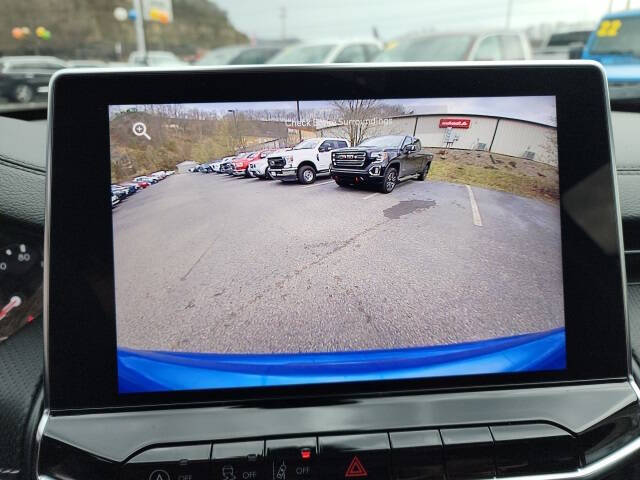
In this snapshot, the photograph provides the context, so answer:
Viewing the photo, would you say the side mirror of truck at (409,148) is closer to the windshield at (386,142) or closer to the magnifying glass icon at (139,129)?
the windshield at (386,142)

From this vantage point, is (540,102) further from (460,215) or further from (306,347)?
(306,347)

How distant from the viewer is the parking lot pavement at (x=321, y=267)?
1114 mm

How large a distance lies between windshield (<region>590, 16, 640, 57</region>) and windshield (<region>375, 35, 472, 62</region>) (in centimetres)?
187

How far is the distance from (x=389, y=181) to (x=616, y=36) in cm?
541

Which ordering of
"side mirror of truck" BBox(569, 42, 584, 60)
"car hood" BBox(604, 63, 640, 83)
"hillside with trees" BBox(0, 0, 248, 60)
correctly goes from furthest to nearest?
"hillside with trees" BBox(0, 0, 248, 60) < "side mirror of truck" BBox(569, 42, 584, 60) < "car hood" BBox(604, 63, 640, 83)

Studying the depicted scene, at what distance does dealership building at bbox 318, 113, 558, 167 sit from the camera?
1.17 m

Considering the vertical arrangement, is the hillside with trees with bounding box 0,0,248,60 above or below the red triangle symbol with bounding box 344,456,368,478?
below

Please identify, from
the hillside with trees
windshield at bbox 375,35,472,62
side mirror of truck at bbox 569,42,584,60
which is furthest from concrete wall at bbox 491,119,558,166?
the hillside with trees

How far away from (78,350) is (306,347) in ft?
1.81

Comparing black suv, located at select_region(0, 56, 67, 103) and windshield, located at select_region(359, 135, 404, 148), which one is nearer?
windshield, located at select_region(359, 135, 404, 148)

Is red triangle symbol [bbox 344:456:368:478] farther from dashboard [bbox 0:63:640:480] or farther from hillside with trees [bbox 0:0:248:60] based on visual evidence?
hillside with trees [bbox 0:0:248:60]

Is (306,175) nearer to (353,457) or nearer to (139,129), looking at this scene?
(139,129)

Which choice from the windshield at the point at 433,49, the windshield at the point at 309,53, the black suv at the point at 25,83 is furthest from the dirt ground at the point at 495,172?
the windshield at the point at 309,53

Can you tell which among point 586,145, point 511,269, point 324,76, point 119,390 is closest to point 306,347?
point 119,390
